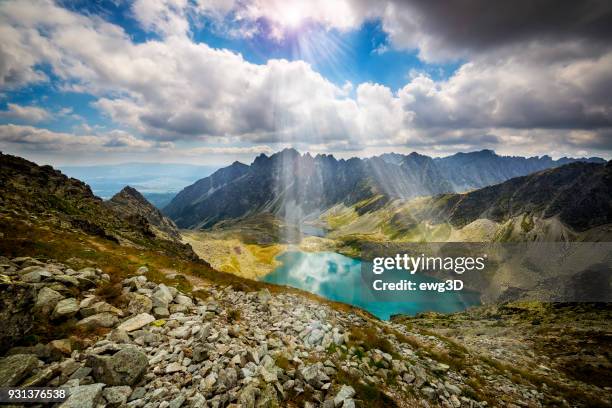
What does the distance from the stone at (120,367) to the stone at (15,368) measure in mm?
1653

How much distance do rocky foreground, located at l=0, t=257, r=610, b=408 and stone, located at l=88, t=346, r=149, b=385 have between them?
0.03m

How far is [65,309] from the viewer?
494 inches

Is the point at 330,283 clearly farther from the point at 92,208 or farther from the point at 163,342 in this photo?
the point at 163,342

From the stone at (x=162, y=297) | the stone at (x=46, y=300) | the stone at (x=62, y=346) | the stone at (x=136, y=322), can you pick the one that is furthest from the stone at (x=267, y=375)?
the stone at (x=46, y=300)

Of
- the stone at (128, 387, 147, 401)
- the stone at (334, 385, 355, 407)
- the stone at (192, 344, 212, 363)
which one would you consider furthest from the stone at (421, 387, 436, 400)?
the stone at (128, 387, 147, 401)

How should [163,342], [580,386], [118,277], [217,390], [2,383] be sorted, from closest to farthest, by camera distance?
[2,383] < [217,390] < [163,342] < [118,277] < [580,386]

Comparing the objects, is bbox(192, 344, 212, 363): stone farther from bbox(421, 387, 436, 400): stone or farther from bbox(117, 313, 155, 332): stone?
bbox(421, 387, 436, 400): stone

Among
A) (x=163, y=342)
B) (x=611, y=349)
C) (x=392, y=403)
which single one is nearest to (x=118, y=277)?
(x=163, y=342)

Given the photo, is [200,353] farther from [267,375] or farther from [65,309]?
[65,309]

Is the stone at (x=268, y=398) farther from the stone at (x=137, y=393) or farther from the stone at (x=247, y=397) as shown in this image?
the stone at (x=137, y=393)

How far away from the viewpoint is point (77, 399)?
8.52m

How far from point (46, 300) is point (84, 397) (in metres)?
Answer: 6.98

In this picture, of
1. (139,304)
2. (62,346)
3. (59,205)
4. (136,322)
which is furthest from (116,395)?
(59,205)

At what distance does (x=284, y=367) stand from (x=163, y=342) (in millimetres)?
5935
